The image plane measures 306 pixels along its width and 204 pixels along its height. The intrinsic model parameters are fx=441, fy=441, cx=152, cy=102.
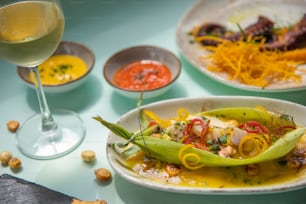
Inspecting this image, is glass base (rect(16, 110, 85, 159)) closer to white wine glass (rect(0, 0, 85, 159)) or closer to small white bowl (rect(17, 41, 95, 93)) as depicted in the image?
white wine glass (rect(0, 0, 85, 159))

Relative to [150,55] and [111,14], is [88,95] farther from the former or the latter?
[111,14]

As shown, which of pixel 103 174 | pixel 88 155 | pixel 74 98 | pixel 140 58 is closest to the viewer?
pixel 103 174

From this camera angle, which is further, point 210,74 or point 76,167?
point 210,74

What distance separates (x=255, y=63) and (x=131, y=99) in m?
0.67

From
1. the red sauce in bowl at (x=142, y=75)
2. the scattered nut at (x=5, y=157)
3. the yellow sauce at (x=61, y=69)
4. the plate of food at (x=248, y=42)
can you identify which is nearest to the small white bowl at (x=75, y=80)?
the yellow sauce at (x=61, y=69)

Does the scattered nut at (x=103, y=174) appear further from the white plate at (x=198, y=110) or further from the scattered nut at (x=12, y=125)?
the scattered nut at (x=12, y=125)

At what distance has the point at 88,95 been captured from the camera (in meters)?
2.33

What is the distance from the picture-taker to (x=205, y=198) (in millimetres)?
1702

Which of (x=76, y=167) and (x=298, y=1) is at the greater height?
(x=298, y=1)

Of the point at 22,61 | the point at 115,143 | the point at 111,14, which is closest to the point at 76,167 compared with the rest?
the point at 115,143

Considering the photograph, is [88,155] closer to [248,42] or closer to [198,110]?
[198,110]

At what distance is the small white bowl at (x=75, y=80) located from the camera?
7.23 feet

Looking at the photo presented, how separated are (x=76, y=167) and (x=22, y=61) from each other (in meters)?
0.51

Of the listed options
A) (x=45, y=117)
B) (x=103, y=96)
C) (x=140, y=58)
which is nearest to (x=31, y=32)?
(x=45, y=117)
